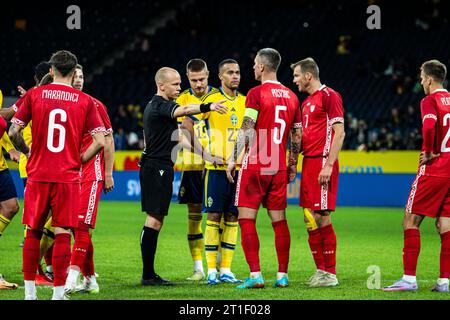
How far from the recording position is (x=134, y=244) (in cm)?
1303

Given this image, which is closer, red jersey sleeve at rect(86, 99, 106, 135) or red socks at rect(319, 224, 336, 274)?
red jersey sleeve at rect(86, 99, 106, 135)

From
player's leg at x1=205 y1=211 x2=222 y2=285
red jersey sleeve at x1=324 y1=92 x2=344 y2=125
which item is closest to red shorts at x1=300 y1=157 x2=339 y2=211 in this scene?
red jersey sleeve at x1=324 y1=92 x2=344 y2=125

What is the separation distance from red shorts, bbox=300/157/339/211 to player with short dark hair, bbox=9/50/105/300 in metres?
2.85

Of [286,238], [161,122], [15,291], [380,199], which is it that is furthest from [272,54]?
[380,199]

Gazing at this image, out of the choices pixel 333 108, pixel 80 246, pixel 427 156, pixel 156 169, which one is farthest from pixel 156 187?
pixel 427 156

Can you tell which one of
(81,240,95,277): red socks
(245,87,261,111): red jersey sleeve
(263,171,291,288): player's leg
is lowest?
(81,240,95,277): red socks

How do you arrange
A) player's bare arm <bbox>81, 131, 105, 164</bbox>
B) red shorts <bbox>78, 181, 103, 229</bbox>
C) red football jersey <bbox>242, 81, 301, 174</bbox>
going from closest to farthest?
player's bare arm <bbox>81, 131, 105, 164</bbox>, red shorts <bbox>78, 181, 103, 229</bbox>, red football jersey <bbox>242, 81, 301, 174</bbox>

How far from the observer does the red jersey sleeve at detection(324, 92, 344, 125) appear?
837 cm

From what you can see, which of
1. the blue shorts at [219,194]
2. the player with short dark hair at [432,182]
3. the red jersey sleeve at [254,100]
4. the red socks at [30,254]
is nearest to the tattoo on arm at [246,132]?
the red jersey sleeve at [254,100]

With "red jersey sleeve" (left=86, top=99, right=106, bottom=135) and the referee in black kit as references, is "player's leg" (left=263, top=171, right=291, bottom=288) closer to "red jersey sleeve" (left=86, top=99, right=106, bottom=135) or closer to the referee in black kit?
the referee in black kit

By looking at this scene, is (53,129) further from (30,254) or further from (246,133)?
(246,133)

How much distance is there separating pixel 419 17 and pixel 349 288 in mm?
22255

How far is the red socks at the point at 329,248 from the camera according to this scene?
8500mm

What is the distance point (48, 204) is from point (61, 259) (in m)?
0.51
